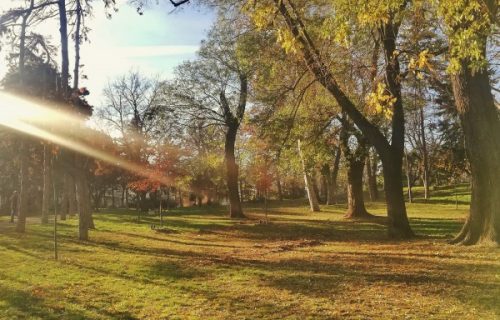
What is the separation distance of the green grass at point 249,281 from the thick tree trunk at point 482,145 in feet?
2.76

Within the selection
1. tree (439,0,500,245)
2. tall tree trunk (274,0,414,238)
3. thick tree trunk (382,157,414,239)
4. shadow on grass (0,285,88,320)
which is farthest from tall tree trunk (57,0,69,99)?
tree (439,0,500,245)

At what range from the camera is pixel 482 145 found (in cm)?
1098

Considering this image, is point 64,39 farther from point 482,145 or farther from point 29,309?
point 482,145

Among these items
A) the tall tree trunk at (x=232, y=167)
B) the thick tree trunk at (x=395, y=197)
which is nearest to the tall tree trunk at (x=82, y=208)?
the thick tree trunk at (x=395, y=197)

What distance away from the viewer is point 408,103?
24.6 metres

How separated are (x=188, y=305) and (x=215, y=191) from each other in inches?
1786

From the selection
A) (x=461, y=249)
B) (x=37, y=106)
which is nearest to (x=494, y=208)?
(x=461, y=249)

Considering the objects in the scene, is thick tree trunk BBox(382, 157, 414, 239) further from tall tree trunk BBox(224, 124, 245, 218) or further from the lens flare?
tall tree trunk BBox(224, 124, 245, 218)

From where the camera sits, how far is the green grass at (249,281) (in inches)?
279

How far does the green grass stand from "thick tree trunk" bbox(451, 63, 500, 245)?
0.84 meters

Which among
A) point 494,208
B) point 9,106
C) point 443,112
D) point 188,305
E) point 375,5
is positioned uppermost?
point 443,112

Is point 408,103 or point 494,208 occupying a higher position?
point 408,103

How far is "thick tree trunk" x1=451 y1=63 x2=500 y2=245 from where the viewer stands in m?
10.8

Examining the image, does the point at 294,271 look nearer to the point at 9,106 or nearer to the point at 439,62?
the point at 439,62
